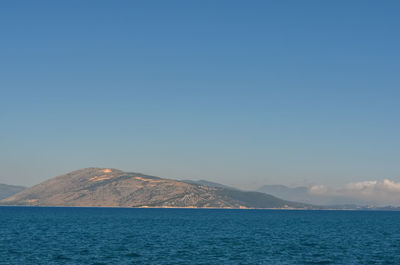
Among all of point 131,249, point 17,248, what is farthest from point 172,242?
point 17,248

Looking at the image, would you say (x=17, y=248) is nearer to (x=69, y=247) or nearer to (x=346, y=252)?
(x=69, y=247)

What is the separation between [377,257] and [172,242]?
56.8 m

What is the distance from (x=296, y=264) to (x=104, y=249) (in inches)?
1867

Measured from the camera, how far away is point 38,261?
95438 millimetres

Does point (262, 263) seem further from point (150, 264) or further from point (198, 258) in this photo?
point (150, 264)

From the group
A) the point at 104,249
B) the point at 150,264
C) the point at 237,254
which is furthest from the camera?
the point at 104,249

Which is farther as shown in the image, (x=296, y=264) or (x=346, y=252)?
(x=346, y=252)

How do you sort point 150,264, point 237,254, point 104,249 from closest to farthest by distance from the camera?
point 150,264, point 237,254, point 104,249

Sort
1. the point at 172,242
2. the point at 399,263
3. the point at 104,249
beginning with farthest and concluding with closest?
1. the point at 172,242
2. the point at 104,249
3. the point at 399,263

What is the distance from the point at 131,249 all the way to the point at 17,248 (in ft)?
→ 91.8

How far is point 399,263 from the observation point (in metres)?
101

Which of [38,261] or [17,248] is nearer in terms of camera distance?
[38,261]

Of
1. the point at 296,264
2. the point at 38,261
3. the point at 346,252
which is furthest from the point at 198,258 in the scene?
the point at 346,252

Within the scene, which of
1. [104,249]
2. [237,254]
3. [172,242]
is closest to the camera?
[237,254]
